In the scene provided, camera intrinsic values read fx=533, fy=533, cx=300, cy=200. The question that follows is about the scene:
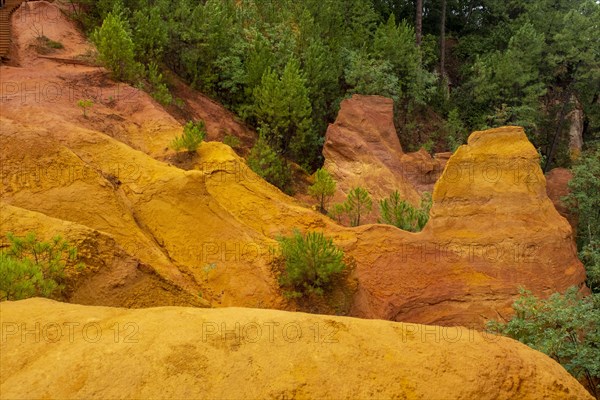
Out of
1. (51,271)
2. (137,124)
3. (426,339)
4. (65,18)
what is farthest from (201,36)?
(426,339)

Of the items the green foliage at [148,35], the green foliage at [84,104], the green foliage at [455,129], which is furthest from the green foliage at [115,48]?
the green foliage at [455,129]

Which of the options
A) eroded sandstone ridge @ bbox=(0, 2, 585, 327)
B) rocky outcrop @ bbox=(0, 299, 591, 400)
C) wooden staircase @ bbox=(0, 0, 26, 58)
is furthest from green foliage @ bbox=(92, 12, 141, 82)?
rocky outcrop @ bbox=(0, 299, 591, 400)

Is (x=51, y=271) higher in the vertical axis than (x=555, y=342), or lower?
higher

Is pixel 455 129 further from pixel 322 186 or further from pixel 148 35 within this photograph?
pixel 148 35

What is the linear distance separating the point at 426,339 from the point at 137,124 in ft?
31.6

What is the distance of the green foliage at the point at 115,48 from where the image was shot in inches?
519

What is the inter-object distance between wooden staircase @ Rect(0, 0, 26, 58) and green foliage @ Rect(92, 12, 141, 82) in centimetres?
282

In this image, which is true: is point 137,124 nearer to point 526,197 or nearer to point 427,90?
point 526,197

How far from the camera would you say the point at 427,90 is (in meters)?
23.0

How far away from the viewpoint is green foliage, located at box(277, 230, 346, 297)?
8586 mm

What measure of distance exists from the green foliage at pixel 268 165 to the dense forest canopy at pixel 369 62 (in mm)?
973

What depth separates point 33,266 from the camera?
5.11 metres

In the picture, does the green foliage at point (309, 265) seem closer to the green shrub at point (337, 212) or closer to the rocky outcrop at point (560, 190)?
the green shrub at point (337, 212)

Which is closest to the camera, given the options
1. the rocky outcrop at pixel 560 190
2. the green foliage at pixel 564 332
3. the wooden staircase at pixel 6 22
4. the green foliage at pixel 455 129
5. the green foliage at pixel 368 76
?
the green foliage at pixel 564 332
